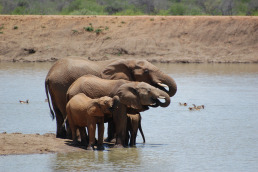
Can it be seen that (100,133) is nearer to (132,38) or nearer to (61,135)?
(61,135)

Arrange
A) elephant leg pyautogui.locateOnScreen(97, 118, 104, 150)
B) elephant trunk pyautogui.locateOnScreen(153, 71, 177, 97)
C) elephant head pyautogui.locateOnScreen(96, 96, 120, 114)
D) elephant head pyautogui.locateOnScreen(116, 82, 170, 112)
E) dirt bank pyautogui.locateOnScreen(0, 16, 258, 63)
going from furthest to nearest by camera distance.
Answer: dirt bank pyautogui.locateOnScreen(0, 16, 258, 63) < elephant trunk pyautogui.locateOnScreen(153, 71, 177, 97) < elephant head pyautogui.locateOnScreen(116, 82, 170, 112) < elephant leg pyautogui.locateOnScreen(97, 118, 104, 150) < elephant head pyautogui.locateOnScreen(96, 96, 120, 114)

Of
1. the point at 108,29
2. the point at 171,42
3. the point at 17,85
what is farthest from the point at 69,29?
the point at 17,85

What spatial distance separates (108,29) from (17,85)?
60.2 feet

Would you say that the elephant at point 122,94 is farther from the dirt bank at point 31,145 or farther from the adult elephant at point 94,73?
the dirt bank at point 31,145

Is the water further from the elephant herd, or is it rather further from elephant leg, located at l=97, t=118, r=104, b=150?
the elephant herd

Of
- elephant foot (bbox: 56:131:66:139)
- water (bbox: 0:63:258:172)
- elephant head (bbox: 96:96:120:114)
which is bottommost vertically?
water (bbox: 0:63:258:172)

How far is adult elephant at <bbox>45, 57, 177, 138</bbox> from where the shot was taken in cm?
1060

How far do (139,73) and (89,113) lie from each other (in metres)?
2.05

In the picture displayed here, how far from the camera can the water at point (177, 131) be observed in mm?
8648

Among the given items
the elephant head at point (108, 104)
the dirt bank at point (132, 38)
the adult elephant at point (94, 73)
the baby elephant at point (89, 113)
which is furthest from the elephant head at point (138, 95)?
the dirt bank at point (132, 38)

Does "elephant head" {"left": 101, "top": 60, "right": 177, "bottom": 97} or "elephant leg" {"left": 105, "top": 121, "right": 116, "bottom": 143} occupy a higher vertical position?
"elephant head" {"left": 101, "top": 60, "right": 177, "bottom": 97}

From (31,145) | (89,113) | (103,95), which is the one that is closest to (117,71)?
(103,95)

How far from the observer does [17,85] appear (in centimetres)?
2258

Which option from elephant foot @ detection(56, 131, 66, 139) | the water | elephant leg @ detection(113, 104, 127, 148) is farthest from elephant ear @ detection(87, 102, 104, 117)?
elephant foot @ detection(56, 131, 66, 139)
